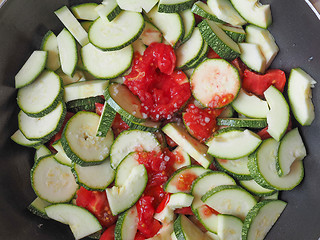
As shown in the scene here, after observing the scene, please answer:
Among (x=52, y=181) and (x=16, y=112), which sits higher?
(x=16, y=112)

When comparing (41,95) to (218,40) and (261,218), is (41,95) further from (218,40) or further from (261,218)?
(261,218)

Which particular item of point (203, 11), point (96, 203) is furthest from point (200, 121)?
point (96, 203)

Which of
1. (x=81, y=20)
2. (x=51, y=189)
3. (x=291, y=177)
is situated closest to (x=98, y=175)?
(x=51, y=189)

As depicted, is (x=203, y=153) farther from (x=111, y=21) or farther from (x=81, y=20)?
(x=81, y=20)

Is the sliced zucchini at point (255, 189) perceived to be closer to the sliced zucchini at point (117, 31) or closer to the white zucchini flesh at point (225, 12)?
the white zucchini flesh at point (225, 12)

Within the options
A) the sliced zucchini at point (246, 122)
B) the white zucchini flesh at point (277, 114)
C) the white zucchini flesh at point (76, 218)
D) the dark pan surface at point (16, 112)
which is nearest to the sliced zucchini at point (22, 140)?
the dark pan surface at point (16, 112)

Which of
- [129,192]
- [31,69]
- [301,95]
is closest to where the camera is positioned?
[301,95]

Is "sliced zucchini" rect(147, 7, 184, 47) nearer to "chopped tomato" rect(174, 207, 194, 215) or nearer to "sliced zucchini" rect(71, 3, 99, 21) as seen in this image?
"sliced zucchini" rect(71, 3, 99, 21)
